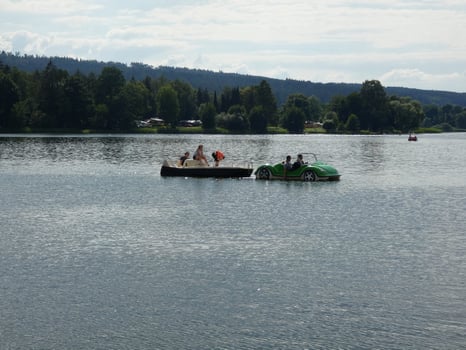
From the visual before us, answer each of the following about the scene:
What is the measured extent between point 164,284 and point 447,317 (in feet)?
26.0

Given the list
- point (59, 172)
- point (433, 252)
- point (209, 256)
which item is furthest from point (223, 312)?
point (59, 172)

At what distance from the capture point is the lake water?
16.4 m

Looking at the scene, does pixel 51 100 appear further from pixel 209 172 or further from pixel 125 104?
pixel 209 172

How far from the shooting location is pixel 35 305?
60.7 ft

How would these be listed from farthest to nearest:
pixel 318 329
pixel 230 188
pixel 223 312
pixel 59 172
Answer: pixel 59 172, pixel 230 188, pixel 223 312, pixel 318 329

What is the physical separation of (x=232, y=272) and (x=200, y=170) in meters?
36.9

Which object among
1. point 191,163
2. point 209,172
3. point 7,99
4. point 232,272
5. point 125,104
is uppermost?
point 7,99

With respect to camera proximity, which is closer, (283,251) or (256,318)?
(256,318)

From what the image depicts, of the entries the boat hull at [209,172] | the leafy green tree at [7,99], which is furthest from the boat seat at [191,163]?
the leafy green tree at [7,99]

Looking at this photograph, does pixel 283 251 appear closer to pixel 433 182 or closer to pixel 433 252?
pixel 433 252

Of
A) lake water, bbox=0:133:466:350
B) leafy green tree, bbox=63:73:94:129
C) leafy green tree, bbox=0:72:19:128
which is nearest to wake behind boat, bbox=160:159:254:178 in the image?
lake water, bbox=0:133:466:350

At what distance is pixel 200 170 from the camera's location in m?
59.0

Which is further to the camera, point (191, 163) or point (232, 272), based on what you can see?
point (191, 163)

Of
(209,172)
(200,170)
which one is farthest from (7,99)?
(209,172)
